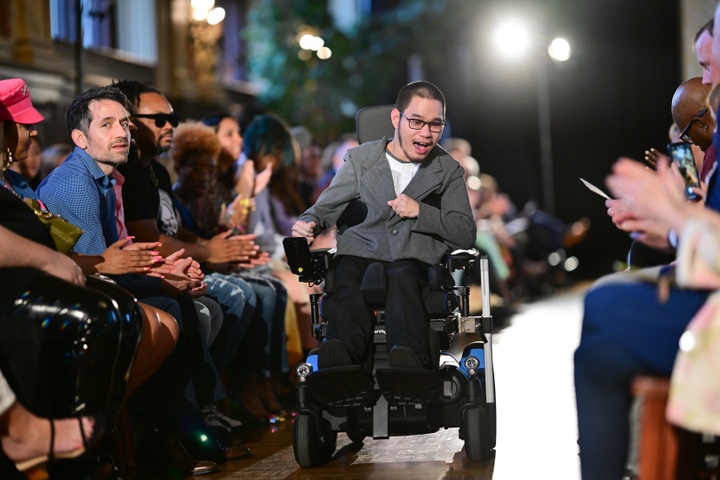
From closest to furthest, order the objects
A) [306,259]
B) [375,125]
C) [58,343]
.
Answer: [58,343], [306,259], [375,125]

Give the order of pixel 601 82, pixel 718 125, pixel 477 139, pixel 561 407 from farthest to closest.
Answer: pixel 477 139, pixel 601 82, pixel 561 407, pixel 718 125

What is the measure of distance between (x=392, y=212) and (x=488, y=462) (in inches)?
36.1

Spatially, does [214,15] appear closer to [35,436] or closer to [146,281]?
[146,281]

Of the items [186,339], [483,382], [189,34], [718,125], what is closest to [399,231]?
[483,382]

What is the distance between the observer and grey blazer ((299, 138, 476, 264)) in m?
3.88

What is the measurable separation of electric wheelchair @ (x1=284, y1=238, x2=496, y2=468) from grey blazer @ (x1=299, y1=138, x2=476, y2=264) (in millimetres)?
109

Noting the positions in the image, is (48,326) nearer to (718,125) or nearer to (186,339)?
(186,339)

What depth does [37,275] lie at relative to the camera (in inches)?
117

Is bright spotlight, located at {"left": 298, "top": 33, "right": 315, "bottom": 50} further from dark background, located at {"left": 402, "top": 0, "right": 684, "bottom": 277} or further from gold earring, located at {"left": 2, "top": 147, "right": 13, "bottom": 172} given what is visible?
gold earring, located at {"left": 2, "top": 147, "right": 13, "bottom": 172}

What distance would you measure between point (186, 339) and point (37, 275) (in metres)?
1.16

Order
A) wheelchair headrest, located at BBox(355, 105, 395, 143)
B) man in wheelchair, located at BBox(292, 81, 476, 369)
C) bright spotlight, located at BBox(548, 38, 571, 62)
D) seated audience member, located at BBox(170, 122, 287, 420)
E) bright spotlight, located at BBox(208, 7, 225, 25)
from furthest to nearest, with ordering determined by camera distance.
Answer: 1. bright spotlight, located at BBox(208, 7, 225, 25)
2. bright spotlight, located at BBox(548, 38, 571, 62)
3. seated audience member, located at BBox(170, 122, 287, 420)
4. wheelchair headrest, located at BBox(355, 105, 395, 143)
5. man in wheelchair, located at BBox(292, 81, 476, 369)

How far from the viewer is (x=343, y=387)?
359 centimetres

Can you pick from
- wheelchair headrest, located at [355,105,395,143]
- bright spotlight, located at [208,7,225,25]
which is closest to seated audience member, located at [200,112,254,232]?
wheelchair headrest, located at [355,105,395,143]

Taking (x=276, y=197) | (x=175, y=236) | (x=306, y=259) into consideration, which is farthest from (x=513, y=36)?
(x=306, y=259)
